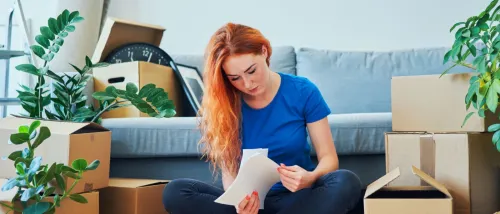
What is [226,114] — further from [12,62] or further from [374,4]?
[12,62]

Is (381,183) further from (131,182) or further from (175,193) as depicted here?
(131,182)

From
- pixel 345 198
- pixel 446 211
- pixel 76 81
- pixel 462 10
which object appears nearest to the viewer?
pixel 446 211

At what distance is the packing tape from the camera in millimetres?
1940

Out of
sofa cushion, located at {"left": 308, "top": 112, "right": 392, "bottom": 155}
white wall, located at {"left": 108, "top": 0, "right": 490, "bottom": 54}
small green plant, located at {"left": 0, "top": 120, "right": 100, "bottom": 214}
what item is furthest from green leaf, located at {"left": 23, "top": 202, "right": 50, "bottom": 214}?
white wall, located at {"left": 108, "top": 0, "right": 490, "bottom": 54}

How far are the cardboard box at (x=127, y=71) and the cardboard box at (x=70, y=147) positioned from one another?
1.86 ft

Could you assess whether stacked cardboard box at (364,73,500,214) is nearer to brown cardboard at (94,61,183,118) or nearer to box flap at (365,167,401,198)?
box flap at (365,167,401,198)

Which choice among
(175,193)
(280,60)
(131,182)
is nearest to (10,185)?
(175,193)

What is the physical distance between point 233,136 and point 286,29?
4.98 feet

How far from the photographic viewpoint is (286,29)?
11.0ft

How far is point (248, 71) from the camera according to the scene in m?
1.79

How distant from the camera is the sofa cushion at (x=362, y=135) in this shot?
7.43ft

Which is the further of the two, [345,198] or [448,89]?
[448,89]

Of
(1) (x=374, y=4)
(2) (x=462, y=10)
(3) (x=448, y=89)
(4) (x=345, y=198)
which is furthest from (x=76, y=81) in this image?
(2) (x=462, y=10)

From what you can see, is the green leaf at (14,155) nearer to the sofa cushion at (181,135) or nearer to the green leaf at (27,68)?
the green leaf at (27,68)
